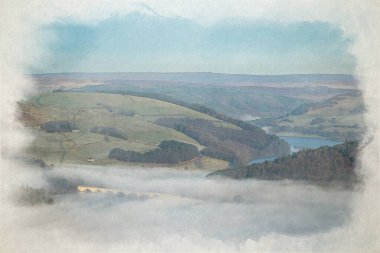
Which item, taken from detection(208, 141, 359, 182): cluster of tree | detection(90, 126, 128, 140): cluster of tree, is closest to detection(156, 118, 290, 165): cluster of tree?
detection(208, 141, 359, 182): cluster of tree

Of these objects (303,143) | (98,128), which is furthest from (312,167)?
(98,128)

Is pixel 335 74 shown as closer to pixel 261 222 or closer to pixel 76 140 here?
pixel 261 222

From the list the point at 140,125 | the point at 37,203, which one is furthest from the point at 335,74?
the point at 37,203

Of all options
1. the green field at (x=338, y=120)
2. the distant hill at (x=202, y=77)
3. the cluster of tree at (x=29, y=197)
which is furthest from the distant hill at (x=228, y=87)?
the cluster of tree at (x=29, y=197)

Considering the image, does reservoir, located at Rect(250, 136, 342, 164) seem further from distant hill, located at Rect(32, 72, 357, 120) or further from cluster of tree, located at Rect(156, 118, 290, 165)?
distant hill, located at Rect(32, 72, 357, 120)

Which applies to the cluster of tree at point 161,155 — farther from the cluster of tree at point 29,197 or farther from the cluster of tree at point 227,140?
the cluster of tree at point 29,197

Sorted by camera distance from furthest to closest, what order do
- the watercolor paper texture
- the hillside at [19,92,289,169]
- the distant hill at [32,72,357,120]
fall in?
1. the distant hill at [32,72,357,120]
2. the hillside at [19,92,289,169]
3. the watercolor paper texture

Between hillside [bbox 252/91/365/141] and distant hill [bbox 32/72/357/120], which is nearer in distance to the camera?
hillside [bbox 252/91/365/141]
